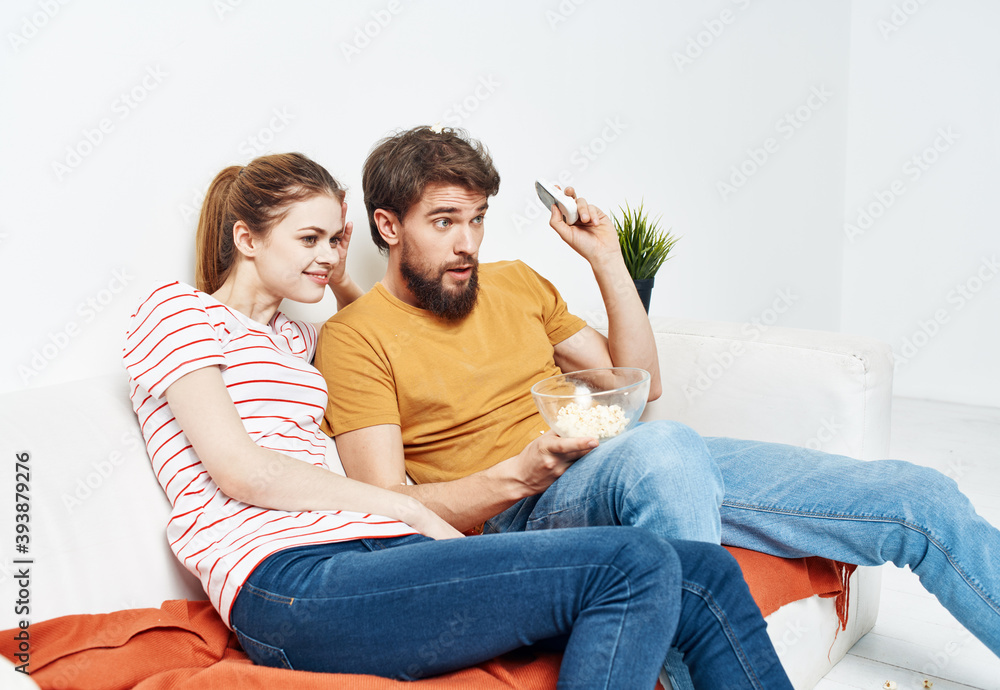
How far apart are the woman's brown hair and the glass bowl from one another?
0.57 meters

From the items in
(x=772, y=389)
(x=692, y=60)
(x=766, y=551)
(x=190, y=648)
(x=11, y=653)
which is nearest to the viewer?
(x=11, y=653)

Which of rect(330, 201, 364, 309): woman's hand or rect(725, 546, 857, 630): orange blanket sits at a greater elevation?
rect(330, 201, 364, 309): woman's hand

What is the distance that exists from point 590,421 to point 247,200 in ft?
2.44

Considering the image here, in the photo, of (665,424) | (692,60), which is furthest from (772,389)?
(692,60)

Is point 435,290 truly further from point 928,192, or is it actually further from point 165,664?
point 928,192

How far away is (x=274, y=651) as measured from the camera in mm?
1124

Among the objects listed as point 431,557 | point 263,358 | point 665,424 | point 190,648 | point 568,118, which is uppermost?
point 568,118

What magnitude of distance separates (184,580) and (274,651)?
0.33 m

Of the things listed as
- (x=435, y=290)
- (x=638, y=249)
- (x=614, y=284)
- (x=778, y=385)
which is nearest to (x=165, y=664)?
(x=435, y=290)

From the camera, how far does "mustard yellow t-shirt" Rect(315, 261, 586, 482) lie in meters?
1.60

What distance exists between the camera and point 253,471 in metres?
1.26

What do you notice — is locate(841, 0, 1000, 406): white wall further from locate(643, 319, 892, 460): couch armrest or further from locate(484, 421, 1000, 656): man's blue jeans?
locate(484, 421, 1000, 656): man's blue jeans

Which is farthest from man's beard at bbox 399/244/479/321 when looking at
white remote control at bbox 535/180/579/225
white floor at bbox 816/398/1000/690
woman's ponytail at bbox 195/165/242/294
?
white floor at bbox 816/398/1000/690

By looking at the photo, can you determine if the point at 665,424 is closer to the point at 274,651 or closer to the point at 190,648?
the point at 274,651
